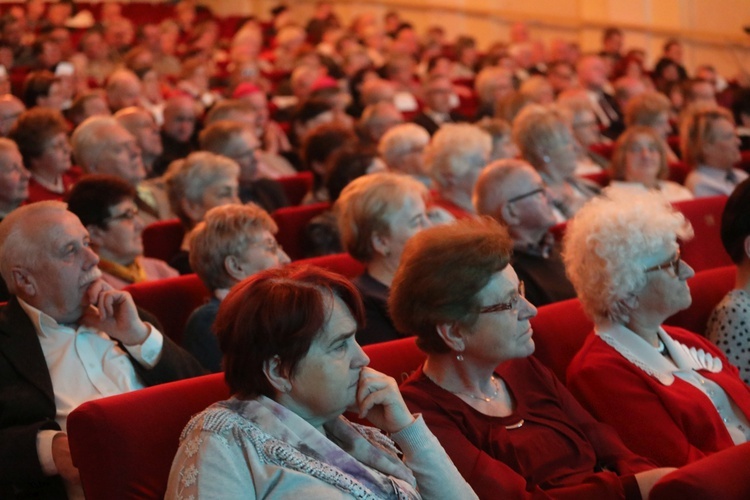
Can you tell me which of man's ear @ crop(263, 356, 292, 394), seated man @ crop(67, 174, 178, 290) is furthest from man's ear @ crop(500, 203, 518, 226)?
man's ear @ crop(263, 356, 292, 394)

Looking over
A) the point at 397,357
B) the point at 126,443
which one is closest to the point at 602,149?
the point at 397,357

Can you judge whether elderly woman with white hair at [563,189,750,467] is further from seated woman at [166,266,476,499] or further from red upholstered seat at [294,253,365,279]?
red upholstered seat at [294,253,365,279]

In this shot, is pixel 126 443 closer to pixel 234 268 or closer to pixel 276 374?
pixel 276 374

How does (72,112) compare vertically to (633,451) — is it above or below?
below

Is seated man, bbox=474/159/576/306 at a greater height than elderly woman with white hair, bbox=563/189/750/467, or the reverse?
elderly woman with white hair, bbox=563/189/750/467

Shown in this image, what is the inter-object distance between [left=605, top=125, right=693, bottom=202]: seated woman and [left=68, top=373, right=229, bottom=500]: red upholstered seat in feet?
11.0

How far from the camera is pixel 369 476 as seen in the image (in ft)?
6.21

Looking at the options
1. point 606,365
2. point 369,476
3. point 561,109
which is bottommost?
point 561,109

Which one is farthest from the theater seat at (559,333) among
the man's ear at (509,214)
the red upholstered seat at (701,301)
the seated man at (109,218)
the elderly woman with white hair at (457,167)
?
the elderly woman with white hair at (457,167)

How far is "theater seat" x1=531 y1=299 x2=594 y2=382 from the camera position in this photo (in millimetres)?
2711

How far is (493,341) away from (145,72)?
223 inches

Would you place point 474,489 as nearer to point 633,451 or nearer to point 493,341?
point 493,341

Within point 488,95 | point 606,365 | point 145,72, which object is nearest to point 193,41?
point 145,72

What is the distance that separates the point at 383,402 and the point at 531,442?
18.7 inches
